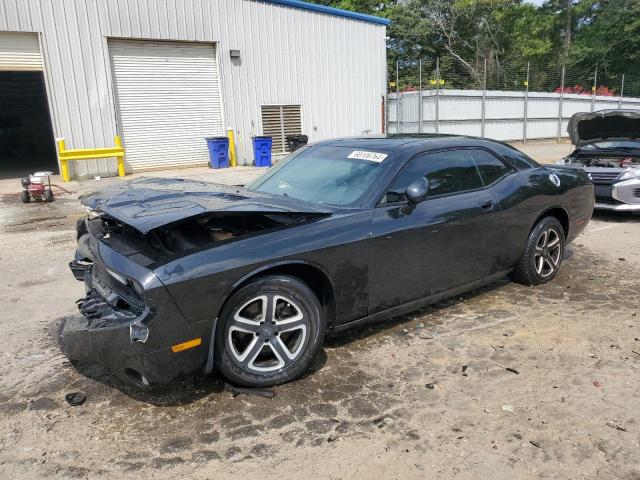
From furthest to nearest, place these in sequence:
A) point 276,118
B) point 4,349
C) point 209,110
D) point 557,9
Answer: point 557,9, point 276,118, point 209,110, point 4,349

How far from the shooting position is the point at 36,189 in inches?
412

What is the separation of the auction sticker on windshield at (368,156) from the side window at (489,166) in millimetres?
985

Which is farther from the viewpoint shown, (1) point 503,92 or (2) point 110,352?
(1) point 503,92

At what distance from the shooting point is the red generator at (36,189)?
10445mm

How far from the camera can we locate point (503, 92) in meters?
23.5

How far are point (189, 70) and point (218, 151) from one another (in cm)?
255

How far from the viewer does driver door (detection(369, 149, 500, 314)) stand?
3.64 meters

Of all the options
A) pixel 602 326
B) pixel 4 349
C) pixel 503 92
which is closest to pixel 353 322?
pixel 602 326

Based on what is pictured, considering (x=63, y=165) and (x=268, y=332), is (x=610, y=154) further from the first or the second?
(x=63, y=165)

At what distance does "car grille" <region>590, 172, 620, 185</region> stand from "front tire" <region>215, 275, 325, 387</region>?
6452 mm

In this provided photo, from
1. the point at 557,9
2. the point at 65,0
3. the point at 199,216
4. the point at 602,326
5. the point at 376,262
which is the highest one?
the point at 557,9

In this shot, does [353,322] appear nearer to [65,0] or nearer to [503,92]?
[65,0]

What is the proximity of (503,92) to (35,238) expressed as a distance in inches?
837

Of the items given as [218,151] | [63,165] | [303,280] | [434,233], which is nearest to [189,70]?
[218,151]
